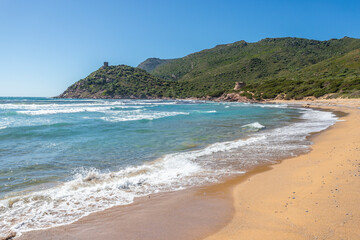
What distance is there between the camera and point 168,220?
164 inches

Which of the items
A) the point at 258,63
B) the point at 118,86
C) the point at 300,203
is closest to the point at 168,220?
the point at 300,203

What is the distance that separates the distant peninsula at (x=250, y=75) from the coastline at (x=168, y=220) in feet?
166

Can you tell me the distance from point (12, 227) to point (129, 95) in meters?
110

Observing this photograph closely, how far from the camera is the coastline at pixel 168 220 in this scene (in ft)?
12.2

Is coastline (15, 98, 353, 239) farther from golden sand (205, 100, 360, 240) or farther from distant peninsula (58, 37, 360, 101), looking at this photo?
distant peninsula (58, 37, 360, 101)

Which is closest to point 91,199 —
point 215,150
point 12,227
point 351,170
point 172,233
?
point 12,227

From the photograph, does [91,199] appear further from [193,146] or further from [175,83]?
[175,83]

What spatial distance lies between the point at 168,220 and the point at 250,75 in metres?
101

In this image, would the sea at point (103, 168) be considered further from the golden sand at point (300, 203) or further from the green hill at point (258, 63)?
the green hill at point (258, 63)

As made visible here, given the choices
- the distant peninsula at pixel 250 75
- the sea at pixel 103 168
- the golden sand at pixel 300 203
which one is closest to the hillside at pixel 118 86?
the distant peninsula at pixel 250 75

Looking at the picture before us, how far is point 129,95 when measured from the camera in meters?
111

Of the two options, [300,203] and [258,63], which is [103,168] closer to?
[300,203]

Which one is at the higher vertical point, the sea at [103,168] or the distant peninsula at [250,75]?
the distant peninsula at [250,75]

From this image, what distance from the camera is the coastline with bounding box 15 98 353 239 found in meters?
3.73
